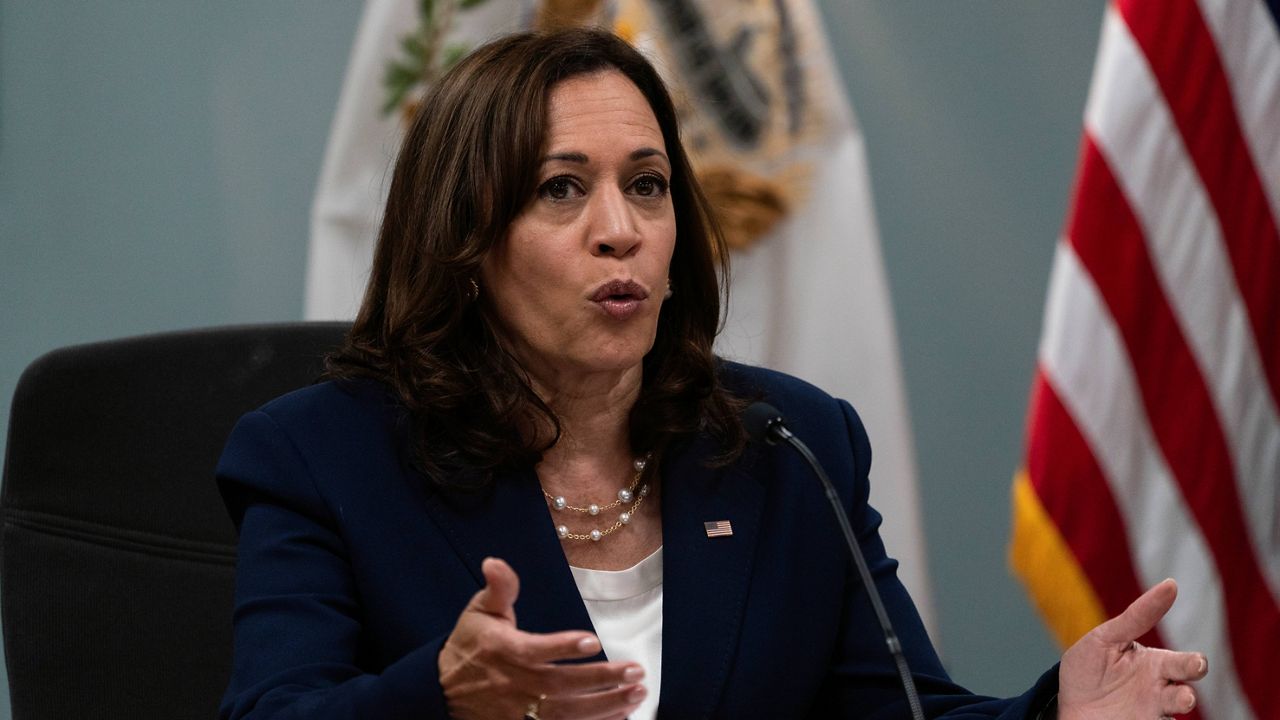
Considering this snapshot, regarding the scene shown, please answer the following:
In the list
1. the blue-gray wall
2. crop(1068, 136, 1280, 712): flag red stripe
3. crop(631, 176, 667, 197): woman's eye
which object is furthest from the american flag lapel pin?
the blue-gray wall

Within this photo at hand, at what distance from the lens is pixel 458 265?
4.91 feet

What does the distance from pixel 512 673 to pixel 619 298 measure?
1.74ft

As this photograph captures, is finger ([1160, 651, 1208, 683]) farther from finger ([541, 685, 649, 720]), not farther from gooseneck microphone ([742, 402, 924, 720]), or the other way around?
finger ([541, 685, 649, 720])

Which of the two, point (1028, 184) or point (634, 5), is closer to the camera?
point (634, 5)

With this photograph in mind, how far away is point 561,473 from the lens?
1597 mm

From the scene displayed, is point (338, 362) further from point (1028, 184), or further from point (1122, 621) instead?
point (1028, 184)

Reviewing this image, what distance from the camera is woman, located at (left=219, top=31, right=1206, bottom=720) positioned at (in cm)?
140

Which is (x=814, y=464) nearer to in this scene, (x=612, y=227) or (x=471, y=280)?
(x=612, y=227)

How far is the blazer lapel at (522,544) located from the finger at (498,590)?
1.07 feet

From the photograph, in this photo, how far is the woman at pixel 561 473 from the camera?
1396 mm

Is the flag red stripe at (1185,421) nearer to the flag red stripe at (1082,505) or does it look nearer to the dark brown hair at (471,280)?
the flag red stripe at (1082,505)

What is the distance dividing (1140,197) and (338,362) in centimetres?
159

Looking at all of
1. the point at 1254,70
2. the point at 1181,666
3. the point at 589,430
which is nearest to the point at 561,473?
the point at 589,430

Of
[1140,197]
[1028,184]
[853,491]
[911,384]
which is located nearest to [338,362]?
[853,491]
